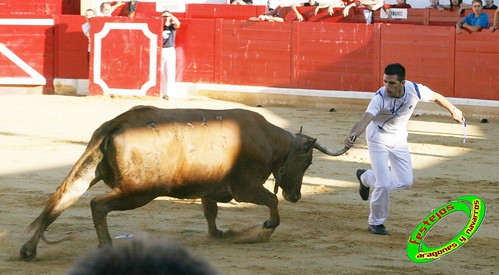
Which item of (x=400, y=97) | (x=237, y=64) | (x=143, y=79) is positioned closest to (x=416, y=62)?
(x=237, y=64)

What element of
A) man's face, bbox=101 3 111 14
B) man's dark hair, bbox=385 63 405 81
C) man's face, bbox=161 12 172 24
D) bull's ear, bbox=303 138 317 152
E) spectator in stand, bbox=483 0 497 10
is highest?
spectator in stand, bbox=483 0 497 10

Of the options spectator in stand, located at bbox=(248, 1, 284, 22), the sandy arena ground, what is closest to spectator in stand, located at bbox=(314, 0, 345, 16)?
spectator in stand, located at bbox=(248, 1, 284, 22)

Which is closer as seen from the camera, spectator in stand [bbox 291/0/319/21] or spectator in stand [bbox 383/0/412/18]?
spectator in stand [bbox 383/0/412/18]

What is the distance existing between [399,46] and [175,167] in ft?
31.5

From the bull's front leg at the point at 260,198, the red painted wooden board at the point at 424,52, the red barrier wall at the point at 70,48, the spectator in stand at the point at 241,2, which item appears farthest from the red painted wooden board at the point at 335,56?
the bull's front leg at the point at 260,198

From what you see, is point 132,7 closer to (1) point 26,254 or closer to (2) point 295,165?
(2) point 295,165

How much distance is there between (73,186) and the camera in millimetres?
5312

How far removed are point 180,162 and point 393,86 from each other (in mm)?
1602

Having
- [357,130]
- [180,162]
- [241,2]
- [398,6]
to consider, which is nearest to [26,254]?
[180,162]

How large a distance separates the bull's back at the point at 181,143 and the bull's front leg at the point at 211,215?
1.05 ft

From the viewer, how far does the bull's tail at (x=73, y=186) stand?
5262 millimetres

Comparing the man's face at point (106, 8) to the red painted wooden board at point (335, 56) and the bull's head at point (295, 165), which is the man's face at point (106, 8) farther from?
the bull's head at point (295, 165)

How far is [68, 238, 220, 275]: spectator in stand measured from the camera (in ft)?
3.20

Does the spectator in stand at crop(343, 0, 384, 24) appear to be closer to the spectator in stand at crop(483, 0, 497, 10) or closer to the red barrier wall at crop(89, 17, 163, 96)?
the spectator in stand at crop(483, 0, 497, 10)
